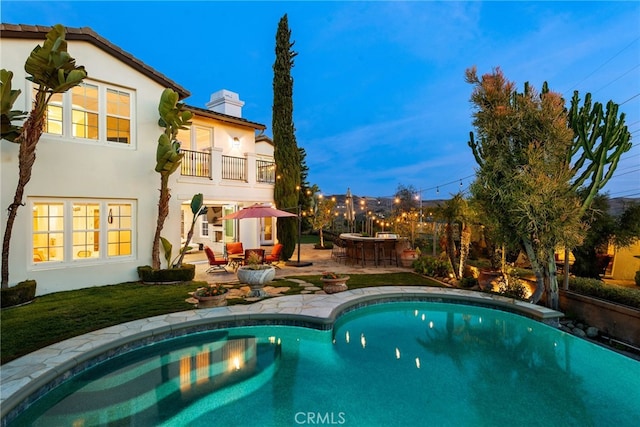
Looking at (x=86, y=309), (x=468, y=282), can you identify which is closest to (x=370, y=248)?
(x=468, y=282)

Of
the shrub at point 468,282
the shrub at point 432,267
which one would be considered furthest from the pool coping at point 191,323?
the shrub at point 432,267

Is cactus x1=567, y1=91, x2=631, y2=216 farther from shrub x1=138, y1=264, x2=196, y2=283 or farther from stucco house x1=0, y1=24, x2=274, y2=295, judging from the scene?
stucco house x1=0, y1=24, x2=274, y2=295

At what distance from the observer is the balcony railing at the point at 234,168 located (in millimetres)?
15252

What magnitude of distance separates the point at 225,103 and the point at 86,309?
12.7m

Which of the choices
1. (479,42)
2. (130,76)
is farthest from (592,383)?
(479,42)

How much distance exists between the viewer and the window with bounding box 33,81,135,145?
1011 cm

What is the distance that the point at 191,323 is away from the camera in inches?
293

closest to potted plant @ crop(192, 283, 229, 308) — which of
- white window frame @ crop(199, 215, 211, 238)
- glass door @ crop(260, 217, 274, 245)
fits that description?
white window frame @ crop(199, 215, 211, 238)

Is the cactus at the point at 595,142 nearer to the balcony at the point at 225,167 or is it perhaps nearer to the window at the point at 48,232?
the balcony at the point at 225,167

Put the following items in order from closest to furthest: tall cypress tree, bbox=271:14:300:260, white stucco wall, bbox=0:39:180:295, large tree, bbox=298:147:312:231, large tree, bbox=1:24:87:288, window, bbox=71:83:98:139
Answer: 1. large tree, bbox=1:24:87:288
2. white stucco wall, bbox=0:39:180:295
3. window, bbox=71:83:98:139
4. tall cypress tree, bbox=271:14:300:260
5. large tree, bbox=298:147:312:231

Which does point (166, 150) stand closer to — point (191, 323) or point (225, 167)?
point (225, 167)

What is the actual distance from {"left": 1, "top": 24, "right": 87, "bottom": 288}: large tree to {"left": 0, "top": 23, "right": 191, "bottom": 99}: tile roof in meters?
1.89

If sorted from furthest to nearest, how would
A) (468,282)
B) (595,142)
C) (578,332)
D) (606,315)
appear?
(468,282), (595,142), (578,332), (606,315)

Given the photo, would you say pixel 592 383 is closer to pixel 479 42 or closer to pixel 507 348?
pixel 507 348
